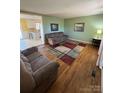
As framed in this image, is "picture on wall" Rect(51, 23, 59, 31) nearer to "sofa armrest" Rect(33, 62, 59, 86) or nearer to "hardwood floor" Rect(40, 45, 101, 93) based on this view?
"hardwood floor" Rect(40, 45, 101, 93)

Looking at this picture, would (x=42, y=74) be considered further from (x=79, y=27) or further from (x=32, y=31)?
(x=79, y=27)

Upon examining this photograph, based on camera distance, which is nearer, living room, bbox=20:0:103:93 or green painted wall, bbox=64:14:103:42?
living room, bbox=20:0:103:93

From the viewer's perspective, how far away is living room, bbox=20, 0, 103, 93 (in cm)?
204

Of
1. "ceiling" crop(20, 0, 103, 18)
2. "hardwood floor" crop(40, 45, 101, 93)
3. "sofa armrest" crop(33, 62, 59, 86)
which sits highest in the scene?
"ceiling" crop(20, 0, 103, 18)

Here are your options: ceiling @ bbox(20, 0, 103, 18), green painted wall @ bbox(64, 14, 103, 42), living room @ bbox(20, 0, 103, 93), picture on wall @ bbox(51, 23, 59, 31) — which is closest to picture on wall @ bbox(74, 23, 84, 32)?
living room @ bbox(20, 0, 103, 93)

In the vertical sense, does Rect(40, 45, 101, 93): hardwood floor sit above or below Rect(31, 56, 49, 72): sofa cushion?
below

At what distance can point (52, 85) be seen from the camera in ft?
8.23

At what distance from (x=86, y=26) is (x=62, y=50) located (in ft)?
12.7

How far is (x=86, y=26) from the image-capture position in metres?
8.55

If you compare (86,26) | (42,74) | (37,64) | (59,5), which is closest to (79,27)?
(86,26)
